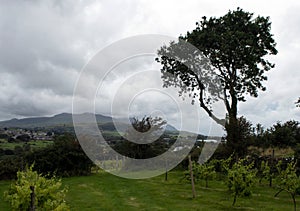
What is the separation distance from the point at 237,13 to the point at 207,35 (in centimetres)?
265

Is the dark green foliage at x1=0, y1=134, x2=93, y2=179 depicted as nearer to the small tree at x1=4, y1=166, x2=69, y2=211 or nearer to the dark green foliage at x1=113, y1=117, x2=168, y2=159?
the dark green foliage at x1=113, y1=117, x2=168, y2=159

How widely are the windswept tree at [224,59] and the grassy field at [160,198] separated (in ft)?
25.8

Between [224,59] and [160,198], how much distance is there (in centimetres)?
1246

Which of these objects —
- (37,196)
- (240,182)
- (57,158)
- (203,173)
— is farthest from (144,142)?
(37,196)

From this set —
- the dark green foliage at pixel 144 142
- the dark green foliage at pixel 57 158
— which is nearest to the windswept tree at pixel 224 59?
the dark green foliage at pixel 144 142

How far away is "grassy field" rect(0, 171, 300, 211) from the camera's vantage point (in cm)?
865

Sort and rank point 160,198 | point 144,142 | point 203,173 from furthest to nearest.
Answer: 1. point 144,142
2. point 203,173
3. point 160,198

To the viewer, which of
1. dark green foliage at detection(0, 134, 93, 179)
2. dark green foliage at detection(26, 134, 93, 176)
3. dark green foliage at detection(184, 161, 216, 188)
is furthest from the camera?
dark green foliage at detection(26, 134, 93, 176)

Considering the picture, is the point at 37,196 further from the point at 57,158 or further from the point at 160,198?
the point at 57,158

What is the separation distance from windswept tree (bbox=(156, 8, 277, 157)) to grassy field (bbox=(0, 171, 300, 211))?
787cm

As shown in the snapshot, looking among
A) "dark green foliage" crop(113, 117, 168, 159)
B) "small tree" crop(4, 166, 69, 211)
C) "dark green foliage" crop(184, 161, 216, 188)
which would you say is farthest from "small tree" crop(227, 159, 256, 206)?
"dark green foliage" crop(113, 117, 168, 159)

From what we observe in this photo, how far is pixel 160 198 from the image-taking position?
1003 centimetres

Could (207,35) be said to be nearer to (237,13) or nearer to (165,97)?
(237,13)

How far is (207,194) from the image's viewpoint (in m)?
10.7
